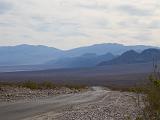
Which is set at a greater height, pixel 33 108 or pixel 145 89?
pixel 145 89

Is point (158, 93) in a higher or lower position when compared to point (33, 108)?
higher

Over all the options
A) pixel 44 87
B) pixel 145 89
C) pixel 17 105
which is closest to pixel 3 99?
pixel 17 105

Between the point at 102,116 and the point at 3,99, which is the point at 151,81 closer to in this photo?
the point at 102,116

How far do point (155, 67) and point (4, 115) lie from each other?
12.3 metres

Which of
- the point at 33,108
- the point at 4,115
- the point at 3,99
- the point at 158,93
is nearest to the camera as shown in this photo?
the point at 158,93

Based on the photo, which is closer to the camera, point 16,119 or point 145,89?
point 145,89

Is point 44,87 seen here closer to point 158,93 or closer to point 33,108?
point 33,108

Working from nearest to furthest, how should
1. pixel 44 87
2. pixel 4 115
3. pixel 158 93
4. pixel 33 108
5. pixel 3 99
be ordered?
pixel 158 93, pixel 4 115, pixel 33 108, pixel 3 99, pixel 44 87

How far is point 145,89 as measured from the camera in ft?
40.3

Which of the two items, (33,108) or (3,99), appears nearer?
(33,108)

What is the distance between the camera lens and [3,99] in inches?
1217

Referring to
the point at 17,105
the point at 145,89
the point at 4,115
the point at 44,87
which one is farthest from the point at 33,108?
the point at 44,87

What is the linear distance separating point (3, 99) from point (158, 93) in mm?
20677

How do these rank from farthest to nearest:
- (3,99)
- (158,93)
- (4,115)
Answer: (3,99)
(4,115)
(158,93)
